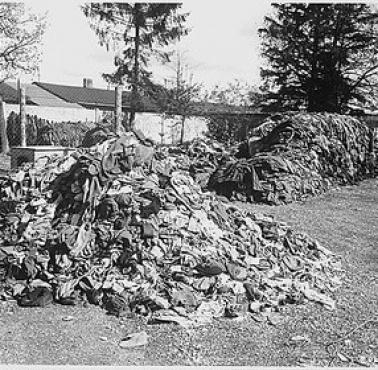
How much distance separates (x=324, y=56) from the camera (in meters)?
18.4

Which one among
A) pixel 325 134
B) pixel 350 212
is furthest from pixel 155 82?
pixel 350 212

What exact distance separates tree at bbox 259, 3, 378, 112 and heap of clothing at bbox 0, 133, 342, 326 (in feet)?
45.4

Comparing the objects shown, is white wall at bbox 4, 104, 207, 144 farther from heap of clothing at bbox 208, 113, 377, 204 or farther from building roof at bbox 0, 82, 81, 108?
heap of clothing at bbox 208, 113, 377, 204

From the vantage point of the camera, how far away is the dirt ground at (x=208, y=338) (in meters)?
3.33

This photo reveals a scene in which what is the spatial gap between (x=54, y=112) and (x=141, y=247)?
46.5 feet

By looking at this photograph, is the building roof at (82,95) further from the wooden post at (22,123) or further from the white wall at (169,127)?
the wooden post at (22,123)

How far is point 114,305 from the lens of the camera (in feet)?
13.4

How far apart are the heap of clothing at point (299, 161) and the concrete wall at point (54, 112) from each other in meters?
8.41

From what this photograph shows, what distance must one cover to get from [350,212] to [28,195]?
5.30 m

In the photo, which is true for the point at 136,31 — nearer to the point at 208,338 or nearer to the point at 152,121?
the point at 152,121

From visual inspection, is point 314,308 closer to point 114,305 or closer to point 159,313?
point 159,313

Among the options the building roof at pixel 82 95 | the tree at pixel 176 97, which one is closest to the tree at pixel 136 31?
the tree at pixel 176 97

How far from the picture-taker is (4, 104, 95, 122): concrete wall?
17.5 m

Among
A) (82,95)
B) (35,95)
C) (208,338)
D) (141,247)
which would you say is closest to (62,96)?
(82,95)
